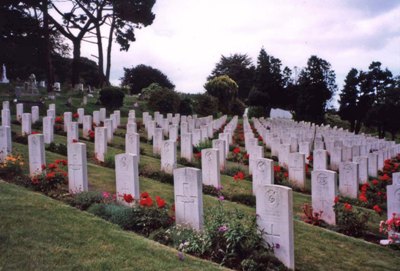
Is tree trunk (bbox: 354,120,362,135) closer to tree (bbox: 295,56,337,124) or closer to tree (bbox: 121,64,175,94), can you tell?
tree (bbox: 295,56,337,124)

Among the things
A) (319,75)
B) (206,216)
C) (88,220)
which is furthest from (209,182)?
(319,75)

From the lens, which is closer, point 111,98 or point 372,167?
point 372,167

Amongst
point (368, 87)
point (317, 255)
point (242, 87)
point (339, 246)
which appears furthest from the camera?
point (242, 87)

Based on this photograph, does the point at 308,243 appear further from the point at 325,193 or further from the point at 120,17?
the point at 120,17

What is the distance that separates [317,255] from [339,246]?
2.54 ft

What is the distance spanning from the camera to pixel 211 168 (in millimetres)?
11594

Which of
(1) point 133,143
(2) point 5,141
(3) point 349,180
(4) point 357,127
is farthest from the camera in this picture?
(4) point 357,127

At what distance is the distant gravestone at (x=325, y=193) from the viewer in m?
9.18

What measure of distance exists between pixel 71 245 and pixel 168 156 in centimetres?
707

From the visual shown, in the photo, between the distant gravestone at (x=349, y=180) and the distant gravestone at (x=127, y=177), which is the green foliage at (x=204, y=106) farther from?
the distant gravestone at (x=127, y=177)

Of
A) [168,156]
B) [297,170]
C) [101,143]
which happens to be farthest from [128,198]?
[297,170]

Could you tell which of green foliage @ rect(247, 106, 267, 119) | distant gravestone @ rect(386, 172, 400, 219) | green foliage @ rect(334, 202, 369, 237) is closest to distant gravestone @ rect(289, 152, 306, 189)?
green foliage @ rect(334, 202, 369, 237)

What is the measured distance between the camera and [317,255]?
23.2 ft

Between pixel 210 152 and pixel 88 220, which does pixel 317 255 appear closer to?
pixel 88 220
